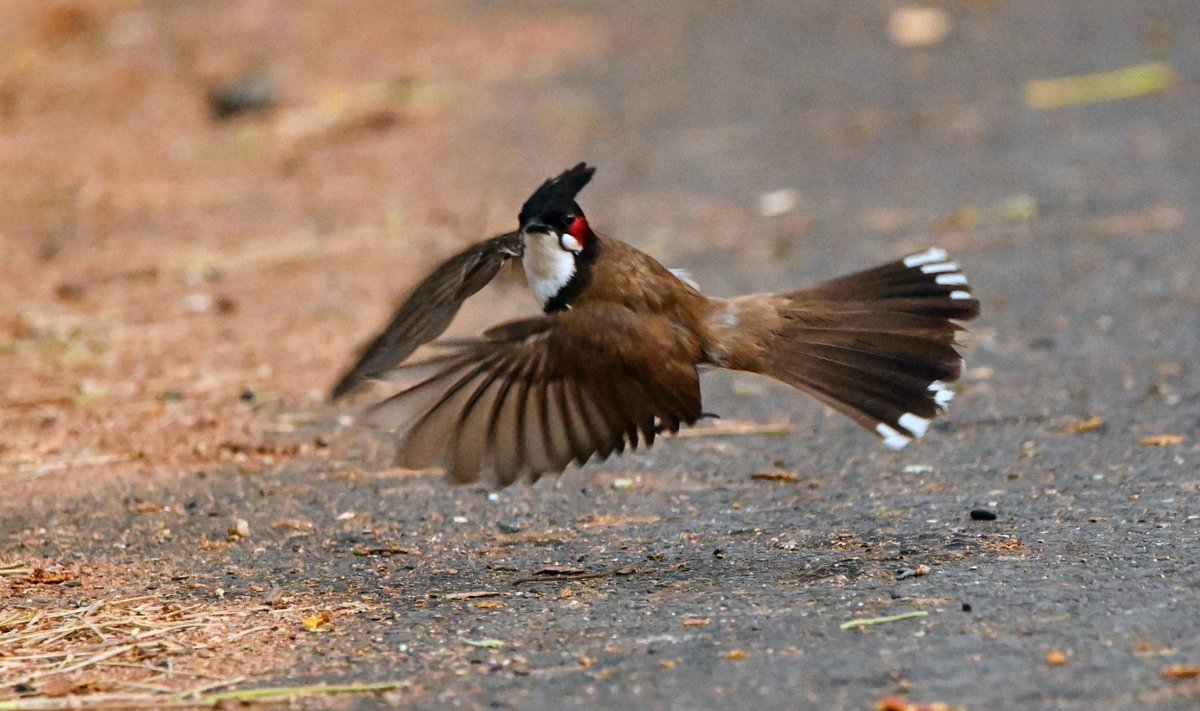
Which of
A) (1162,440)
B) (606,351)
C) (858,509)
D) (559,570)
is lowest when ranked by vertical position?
(559,570)

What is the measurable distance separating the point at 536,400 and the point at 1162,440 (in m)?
2.45

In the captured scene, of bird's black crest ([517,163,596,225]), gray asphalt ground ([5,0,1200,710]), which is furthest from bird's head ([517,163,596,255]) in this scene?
gray asphalt ground ([5,0,1200,710])

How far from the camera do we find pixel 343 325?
7.97 m

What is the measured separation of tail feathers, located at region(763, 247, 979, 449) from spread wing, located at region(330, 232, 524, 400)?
964mm

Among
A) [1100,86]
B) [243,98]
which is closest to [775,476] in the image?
[1100,86]

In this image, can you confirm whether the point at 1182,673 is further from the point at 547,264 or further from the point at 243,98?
the point at 243,98

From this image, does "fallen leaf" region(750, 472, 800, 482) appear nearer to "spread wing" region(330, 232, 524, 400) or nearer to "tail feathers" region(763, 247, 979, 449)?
"tail feathers" region(763, 247, 979, 449)

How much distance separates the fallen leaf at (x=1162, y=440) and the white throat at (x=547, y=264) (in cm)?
220

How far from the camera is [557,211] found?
4.97 m

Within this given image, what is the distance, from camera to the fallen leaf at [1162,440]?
5.63m

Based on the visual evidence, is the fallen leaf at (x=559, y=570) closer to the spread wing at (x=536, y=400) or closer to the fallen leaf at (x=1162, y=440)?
the spread wing at (x=536, y=400)

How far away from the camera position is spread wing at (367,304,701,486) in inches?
174

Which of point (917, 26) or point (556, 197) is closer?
point (556, 197)

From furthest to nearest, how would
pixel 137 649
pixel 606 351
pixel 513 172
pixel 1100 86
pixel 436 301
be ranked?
pixel 1100 86 < pixel 513 172 < pixel 436 301 < pixel 606 351 < pixel 137 649
